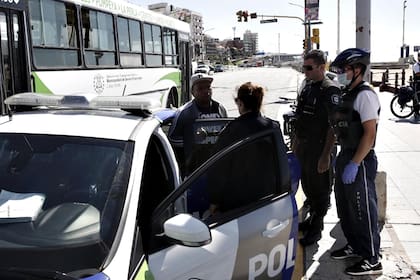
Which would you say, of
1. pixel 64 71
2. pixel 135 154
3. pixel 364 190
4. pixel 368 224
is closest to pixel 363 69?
pixel 364 190

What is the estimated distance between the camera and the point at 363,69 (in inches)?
167

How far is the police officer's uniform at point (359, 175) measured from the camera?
4.15 meters

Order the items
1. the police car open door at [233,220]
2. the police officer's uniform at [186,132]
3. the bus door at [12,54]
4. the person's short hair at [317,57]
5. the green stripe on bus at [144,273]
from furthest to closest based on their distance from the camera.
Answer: the bus door at [12,54] < the person's short hair at [317,57] < the police officer's uniform at [186,132] < the police car open door at [233,220] < the green stripe on bus at [144,273]

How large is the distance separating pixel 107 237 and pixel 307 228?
326 centimetres

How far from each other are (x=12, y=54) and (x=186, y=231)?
614 centimetres

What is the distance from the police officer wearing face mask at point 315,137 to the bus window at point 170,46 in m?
10.1

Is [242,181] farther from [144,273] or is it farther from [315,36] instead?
[315,36]

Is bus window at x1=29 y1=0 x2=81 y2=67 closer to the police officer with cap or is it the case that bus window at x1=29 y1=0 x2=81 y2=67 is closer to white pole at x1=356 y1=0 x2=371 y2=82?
the police officer with cap

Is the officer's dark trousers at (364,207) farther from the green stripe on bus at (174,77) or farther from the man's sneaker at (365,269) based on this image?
the green stripe on bus at (174,77)

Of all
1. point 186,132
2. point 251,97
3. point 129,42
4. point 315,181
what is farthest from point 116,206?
point 129,42

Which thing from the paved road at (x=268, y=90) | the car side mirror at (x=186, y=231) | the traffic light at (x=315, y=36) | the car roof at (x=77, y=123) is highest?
the traffic light at (x=315, y=36)

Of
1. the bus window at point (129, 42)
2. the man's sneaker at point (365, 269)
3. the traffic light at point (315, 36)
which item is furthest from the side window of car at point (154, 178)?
the traffic light at point (315, 36)

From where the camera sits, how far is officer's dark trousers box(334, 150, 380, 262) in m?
4.23

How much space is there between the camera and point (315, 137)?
491cm
